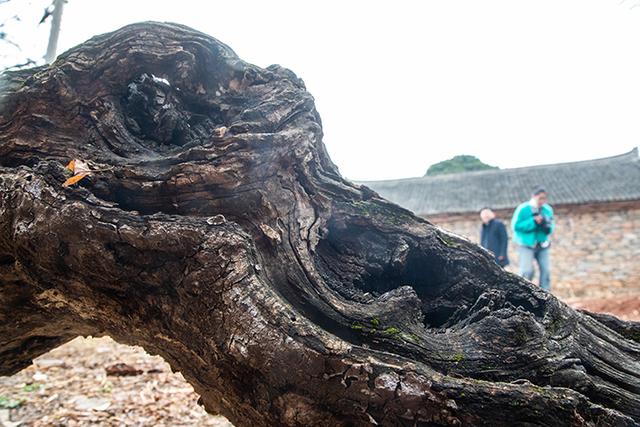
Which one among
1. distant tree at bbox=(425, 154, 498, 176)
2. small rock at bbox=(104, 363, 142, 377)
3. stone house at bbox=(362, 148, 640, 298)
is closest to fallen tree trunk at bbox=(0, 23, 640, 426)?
small rock at bbox=(104, 363, 142, 377)

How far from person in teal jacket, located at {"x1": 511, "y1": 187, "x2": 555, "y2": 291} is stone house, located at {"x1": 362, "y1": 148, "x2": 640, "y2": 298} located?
932cm

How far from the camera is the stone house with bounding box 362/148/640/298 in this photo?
1698 cm

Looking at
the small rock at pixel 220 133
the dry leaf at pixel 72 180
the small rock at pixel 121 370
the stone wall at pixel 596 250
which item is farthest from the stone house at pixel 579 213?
the dry leaf at pixel 72 180

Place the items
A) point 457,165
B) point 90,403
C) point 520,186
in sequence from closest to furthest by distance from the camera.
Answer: point 90,403 < point 520,186 < point 457,165

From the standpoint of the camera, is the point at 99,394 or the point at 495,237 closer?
the point at 99,394

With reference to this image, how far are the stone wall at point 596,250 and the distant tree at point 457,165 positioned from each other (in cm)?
2089

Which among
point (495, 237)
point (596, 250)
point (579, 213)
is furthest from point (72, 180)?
point (579, 213)

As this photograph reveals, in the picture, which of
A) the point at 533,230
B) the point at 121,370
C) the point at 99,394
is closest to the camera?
the point at 99,394

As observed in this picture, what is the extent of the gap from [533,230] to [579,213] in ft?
37.3

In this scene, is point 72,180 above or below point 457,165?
below

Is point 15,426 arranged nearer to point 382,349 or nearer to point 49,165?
point 49,165

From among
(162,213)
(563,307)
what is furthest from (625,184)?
(162,213)

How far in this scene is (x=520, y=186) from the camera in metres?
23.2

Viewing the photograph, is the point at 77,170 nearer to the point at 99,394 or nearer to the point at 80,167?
the point at 80,167
